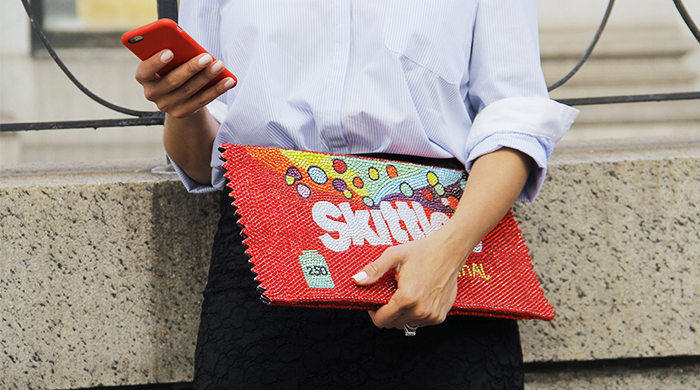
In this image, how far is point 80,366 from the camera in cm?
114

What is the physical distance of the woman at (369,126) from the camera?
31.3 inches

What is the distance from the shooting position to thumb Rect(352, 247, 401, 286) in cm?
65

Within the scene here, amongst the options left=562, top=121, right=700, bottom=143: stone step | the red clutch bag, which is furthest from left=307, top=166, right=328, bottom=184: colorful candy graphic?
left=562, top=121, right=700, bottom=143: stone step

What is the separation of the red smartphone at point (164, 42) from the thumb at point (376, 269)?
1.05ft

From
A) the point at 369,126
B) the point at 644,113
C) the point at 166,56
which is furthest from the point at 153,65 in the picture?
the point at 644,113

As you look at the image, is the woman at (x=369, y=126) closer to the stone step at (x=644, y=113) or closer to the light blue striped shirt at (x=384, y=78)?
the light blue striped shirt at (x=384, y=78)

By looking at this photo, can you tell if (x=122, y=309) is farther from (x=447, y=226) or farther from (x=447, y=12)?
(x=447, y=12)

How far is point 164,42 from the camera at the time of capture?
0.67 metres

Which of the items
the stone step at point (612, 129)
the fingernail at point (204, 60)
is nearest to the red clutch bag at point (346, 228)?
the fingernail at point (204, 60)

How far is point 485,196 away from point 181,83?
0.45 metres

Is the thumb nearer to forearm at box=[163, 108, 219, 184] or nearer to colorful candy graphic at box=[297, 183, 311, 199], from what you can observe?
colorful candy graphic at box=[297, 183, 311, 199]

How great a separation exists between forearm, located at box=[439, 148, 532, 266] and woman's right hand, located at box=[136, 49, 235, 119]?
0.36 m

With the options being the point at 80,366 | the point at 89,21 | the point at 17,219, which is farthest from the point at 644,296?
the point at 89,21

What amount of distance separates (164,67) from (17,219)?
2.11 feet
